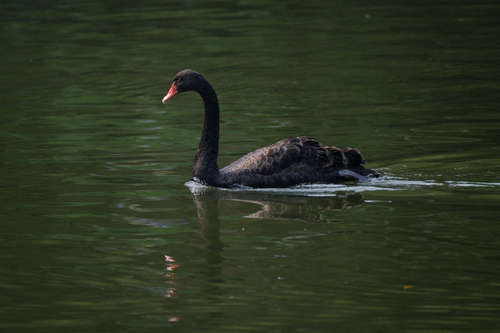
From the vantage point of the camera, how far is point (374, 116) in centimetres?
1227

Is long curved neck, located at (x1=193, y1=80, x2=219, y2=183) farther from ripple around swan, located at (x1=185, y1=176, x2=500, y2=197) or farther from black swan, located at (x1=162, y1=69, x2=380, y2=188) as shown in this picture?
ripple around swan, located at (x1=185, y1=176, x2=500, y2=197)

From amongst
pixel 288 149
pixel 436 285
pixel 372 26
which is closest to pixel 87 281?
pixel 436 285

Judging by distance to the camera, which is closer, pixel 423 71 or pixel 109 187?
pixel 109 187

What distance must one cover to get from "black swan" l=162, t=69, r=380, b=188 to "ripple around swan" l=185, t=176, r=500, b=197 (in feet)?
0.19

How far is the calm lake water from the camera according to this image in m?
6.08

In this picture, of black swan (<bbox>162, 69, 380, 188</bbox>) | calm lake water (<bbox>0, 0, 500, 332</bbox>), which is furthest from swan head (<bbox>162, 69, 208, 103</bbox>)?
calm lake water (<bbox>0, 0, 500, 332</bbox>)

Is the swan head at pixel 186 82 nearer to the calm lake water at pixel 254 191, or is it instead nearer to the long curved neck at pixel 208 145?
the long curved neck at pixel 208 145

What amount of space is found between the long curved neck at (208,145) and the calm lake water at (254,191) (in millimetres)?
194

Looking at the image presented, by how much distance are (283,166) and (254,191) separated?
383mm

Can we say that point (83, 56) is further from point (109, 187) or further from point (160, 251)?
point (160, 251)

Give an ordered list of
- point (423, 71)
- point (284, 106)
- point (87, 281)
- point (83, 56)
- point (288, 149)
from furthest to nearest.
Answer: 1. point (83, 56)
2. point (423, 71)
3. point (284, 106)
4. point (288, 149)
5. point (87, 281)

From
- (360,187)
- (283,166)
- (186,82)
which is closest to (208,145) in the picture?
(186,82)

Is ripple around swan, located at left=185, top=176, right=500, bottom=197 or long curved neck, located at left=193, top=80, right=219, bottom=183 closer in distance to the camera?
ripple around swan, located at left=185, top=176, right=500, bottom=197

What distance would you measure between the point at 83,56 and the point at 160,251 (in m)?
11.0
